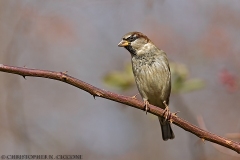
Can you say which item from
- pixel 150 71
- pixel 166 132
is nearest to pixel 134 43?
pixel 150 71

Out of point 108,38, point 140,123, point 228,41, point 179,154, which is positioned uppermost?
point 108,38

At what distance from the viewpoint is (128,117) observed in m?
7.44

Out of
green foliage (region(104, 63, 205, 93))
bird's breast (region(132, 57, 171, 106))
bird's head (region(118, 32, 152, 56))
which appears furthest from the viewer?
bird's head (region(118, 32, 152, 56))

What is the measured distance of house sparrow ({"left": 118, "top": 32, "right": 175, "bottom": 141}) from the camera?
459 centimetres

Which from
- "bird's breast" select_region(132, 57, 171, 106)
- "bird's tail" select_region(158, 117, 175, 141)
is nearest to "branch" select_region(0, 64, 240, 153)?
"bird's breast" select_region(132, 57, 171, 106)

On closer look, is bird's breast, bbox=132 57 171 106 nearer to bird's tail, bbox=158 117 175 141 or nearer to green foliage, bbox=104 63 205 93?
green foliage, bbox=104 63 205 93

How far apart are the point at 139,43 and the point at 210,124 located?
2.65m

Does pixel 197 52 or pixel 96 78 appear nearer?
pixel 197 52

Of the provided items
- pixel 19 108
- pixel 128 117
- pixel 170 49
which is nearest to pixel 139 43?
pixel 19 108

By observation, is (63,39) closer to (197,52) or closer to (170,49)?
(170,49)

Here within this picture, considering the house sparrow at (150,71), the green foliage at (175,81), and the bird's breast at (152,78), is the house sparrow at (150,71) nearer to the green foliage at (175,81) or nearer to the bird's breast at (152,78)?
the bird's breast at (152,78)

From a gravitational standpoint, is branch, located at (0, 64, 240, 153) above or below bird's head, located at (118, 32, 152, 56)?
below

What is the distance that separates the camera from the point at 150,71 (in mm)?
4590

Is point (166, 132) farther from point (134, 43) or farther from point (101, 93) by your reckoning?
point (101, 93)
